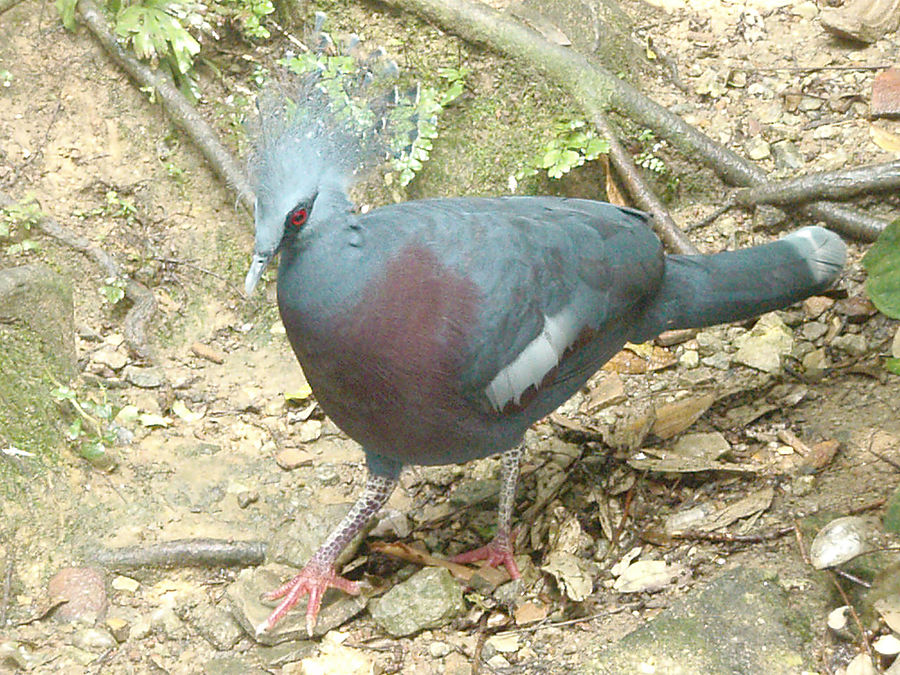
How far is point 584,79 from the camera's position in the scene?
16.8ft

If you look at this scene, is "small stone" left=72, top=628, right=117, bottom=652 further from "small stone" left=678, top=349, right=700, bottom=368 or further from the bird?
"small stone" left=678, top=349, right=700, bottom=368

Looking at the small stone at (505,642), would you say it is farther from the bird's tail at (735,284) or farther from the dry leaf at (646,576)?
the bird's tail at (735,284)

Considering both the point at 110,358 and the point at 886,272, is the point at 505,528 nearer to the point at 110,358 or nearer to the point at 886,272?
the point at 886,272

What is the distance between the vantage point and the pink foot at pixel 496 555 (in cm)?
385

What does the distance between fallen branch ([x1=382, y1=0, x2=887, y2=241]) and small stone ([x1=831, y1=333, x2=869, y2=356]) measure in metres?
0.64

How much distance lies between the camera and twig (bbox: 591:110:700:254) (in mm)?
4820

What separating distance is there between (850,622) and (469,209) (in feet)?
5.59

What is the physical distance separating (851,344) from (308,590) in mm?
2393

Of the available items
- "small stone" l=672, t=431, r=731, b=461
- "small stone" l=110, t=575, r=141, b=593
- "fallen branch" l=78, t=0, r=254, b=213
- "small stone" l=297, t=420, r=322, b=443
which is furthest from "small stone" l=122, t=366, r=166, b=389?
"small stone" l=672, t=431, r=731, b=461

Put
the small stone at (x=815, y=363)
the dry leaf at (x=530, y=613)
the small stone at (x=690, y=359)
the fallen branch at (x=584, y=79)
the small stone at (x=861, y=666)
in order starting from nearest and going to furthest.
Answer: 1. the small stone at (x=861, y=666)
2. the dry leaf at (x=530, y=613)
3. the small stone at (x=815, y=363)
4. the small stone at (x=690, y=359)
5. the fallen branch at (x=584, y=79)

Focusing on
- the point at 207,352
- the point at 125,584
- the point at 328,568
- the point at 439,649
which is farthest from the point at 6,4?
the point at 439,649

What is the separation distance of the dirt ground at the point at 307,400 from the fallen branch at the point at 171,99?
0.09 meters

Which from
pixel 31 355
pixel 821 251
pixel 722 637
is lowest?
pixel 722 637

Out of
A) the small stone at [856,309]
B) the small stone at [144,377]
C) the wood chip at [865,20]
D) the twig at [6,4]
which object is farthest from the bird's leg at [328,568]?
the wood chip at [865,20]
